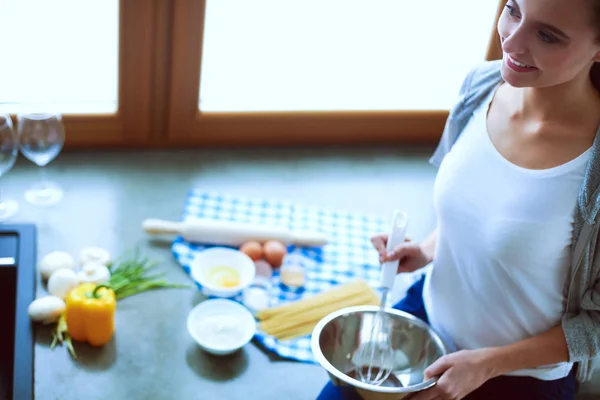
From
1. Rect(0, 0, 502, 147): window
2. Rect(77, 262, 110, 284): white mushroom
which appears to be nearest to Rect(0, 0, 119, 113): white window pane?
Rect(0, 0, 502, 147): window

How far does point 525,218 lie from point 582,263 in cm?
10

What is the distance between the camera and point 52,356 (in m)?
1.39

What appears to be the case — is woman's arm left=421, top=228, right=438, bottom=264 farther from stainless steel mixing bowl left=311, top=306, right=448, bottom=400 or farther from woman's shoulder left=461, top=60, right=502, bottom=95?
woman's shoulder left=461, top=60, right=502, bottom=95

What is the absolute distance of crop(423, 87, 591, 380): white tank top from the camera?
112cm

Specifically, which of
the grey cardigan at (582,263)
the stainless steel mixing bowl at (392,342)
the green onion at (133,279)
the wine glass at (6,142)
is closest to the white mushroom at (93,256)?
the green onion at (133,279)

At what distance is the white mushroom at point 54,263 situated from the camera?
1.53 m

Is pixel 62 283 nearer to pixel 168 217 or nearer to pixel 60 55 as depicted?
pixel 168 217

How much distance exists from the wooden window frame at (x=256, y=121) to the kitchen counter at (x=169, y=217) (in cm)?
4

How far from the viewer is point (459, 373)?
1160mm

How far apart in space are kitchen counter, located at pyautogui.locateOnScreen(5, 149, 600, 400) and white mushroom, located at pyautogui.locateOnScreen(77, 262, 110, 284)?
6cm

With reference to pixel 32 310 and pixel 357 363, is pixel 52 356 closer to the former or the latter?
pixel 32 310

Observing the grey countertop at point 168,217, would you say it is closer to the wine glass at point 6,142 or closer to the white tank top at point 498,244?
the wine glass at point 6,142

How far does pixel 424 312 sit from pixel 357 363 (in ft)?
0.49

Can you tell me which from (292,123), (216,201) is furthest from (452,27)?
(216,201)
